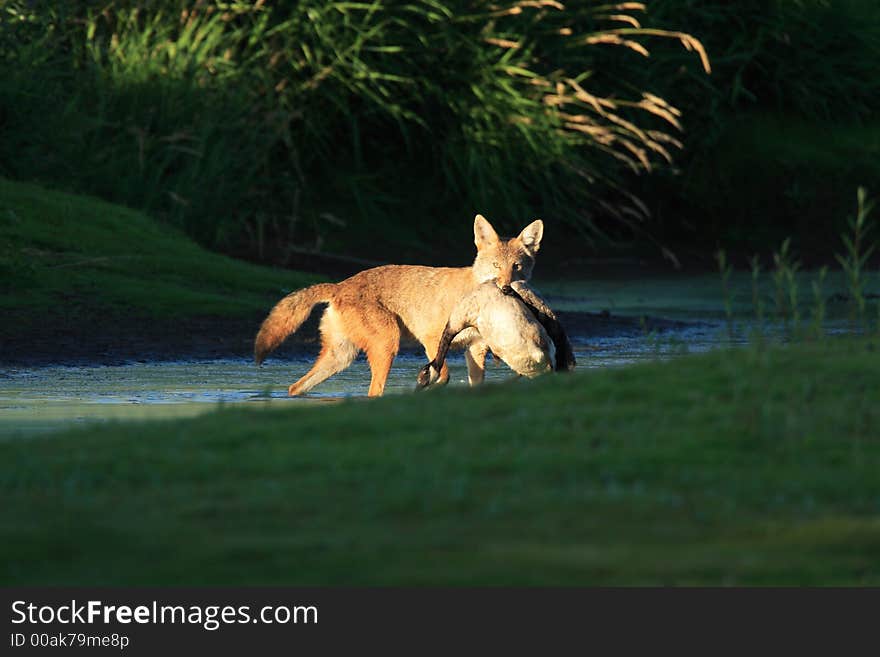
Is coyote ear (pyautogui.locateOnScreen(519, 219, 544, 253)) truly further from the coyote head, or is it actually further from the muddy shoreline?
the muddy shoreline

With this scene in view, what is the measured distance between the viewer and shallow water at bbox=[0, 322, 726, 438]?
372 inches

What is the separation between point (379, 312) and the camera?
37.1 ft

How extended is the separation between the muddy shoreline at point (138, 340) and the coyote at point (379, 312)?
72 centimetres

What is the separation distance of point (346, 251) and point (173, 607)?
1636 cm

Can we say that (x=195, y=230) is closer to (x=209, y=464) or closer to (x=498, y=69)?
(x=498, y=69)

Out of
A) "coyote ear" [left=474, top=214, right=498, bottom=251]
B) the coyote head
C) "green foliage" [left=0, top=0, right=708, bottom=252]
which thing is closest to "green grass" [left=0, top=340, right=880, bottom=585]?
the coyote head

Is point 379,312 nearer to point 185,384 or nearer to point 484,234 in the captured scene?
point 484,234

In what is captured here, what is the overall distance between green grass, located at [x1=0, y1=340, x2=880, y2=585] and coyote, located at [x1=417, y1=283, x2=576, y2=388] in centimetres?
238

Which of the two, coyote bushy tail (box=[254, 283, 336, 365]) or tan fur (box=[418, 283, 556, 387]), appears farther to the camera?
coyote bushy tail (box=[254, 283, 336, 365])

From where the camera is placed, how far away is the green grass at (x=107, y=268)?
1476 cm

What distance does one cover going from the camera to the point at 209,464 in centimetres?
592

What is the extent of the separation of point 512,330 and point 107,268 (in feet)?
23.1

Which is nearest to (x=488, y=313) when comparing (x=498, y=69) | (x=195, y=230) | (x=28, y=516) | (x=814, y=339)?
(x=814, y=339)

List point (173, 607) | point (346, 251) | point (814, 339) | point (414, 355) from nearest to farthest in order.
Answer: point (173, 607) < point (814, 339) < point (414, 355) < point (346, 251)
